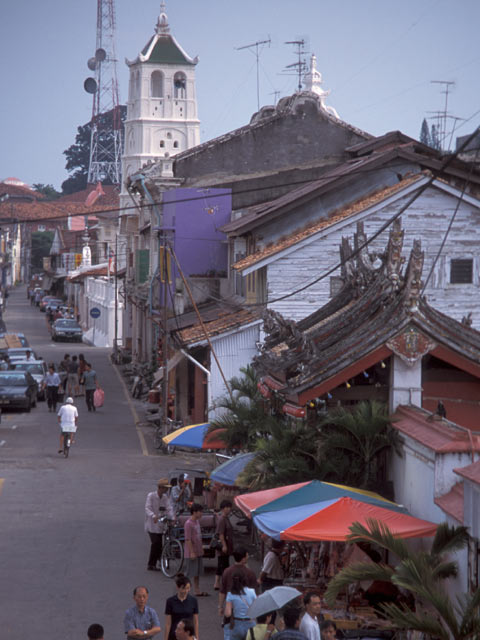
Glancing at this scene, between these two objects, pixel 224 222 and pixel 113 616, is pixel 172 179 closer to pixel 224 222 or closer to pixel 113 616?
pixel 224 222

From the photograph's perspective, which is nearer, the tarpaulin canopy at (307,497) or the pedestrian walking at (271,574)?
the tarpaulin canopy at (307,497)

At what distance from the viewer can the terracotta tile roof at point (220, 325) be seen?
30.4m

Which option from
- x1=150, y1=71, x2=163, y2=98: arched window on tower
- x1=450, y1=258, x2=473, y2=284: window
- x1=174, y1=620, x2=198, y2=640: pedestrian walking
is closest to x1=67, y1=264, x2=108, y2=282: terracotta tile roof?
x1=150, y1=71, x2=163, y2=98: arched window on tower

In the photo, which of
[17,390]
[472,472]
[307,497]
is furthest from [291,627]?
[17,390]

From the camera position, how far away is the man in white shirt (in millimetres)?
10750

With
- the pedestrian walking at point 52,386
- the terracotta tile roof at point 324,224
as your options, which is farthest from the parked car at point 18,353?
the terracotta tile roof at point 324,224

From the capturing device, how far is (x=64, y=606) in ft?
48.5

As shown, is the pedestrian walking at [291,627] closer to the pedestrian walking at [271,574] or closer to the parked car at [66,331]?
the pedestrian walking at [271,574]

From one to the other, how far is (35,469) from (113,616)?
41.9 feet

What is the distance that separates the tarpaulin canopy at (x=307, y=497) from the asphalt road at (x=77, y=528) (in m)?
1.82

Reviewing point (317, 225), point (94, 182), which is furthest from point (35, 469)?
point (94, 182)

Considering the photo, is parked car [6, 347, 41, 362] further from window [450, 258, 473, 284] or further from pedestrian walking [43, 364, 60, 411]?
window [450, 258, 473, 284]

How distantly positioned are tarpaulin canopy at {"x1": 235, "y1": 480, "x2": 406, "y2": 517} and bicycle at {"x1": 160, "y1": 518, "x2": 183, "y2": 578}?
2.84m

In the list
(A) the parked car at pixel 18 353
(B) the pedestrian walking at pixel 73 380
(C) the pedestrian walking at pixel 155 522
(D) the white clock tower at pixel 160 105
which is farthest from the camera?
(D) the white clock tower at pixel 160 105
